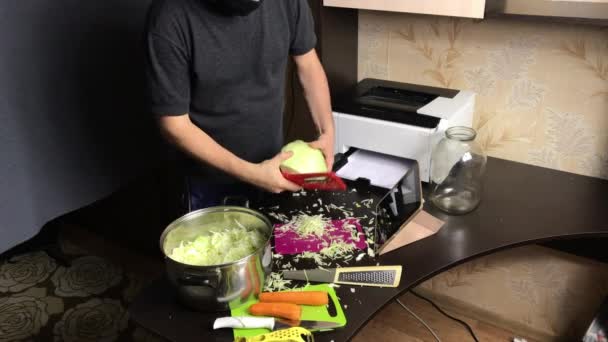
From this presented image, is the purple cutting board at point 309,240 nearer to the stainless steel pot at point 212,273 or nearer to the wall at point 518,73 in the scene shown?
the stainless steel pot at point 212,273

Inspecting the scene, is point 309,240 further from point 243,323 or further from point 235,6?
point 235,6

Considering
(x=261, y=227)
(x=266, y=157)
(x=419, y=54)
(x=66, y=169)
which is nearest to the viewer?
(x=261, y=227)

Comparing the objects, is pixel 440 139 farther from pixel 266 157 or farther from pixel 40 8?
pixel 40 8

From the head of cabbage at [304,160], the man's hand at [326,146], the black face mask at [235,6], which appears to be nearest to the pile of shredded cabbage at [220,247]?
the head of cabbage at [304,160]

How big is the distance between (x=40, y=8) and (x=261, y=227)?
107cm

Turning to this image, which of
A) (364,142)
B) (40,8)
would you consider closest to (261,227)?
(364,142)


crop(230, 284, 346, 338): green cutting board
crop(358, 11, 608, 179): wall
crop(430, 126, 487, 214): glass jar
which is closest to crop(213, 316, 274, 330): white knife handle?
crop(230, 284, 346, 338): green cutting board

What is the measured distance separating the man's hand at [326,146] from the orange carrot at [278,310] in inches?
19.5

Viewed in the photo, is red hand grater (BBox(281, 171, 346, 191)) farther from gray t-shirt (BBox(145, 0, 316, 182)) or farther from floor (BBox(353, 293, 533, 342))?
floor (BBox(353, 293, 533, 342))

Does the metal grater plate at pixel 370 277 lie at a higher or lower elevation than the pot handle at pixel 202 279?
lower

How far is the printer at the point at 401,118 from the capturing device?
1.60 metres

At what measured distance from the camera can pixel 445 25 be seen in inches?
72.5

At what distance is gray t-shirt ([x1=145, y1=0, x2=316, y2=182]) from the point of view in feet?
3.86

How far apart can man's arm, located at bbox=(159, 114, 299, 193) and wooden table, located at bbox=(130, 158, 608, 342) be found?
31 centimetres
